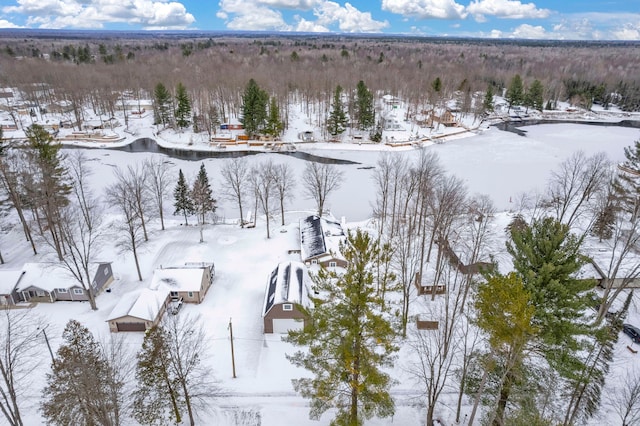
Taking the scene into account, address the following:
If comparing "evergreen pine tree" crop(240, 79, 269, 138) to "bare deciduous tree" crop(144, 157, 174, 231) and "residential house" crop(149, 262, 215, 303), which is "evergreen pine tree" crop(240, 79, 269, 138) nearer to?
"bare deciduous tree" crop(144, 157, 174, 231)

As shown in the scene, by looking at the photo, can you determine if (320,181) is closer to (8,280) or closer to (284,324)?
(284,324)

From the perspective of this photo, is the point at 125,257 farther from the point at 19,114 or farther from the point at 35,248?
the point at 19,114

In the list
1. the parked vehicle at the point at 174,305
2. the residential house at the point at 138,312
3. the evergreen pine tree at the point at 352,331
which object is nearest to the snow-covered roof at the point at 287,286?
the parked vehicle at the point at 174,305

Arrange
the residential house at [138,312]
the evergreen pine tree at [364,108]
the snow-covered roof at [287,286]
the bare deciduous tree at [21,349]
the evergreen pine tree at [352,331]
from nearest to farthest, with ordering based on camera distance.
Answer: the evergreen pine tree at [352,331] → the bare deciduous tree at [21,349] → the residential house at [138,312] → the snow-covered roof at [287,286] → the evergreen pine tree at [364,108]

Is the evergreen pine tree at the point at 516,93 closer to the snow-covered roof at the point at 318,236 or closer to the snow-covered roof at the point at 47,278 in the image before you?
the snow-covered roof at the point at 318,236

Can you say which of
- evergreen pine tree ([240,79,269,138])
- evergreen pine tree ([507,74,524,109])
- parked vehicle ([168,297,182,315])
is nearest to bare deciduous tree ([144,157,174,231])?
parked vehicle ([168,297,182,315])

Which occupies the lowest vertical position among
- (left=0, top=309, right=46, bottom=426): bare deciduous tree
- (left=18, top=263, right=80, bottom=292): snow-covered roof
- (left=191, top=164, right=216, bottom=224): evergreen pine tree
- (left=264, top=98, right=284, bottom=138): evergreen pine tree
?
(left=0, top=309, right=46, bottom=426): bare deciduous tree

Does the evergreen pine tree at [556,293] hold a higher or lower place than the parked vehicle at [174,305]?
higher
